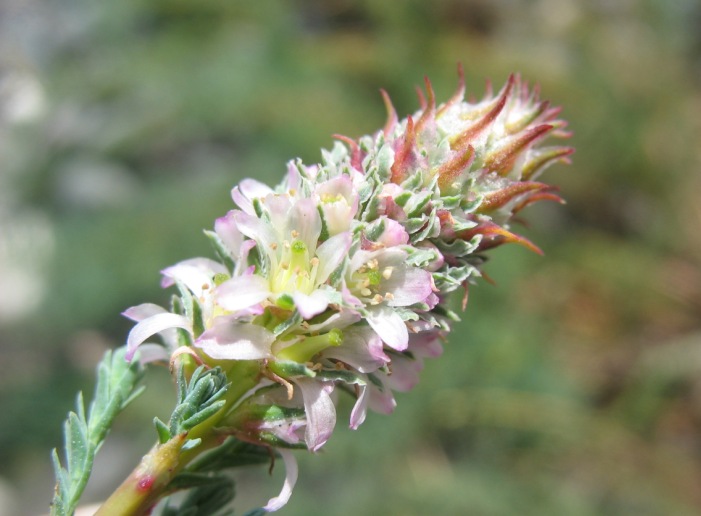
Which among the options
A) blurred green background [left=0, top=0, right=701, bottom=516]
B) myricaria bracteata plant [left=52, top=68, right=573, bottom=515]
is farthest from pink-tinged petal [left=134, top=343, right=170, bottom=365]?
blurred green background [left=0, top=0, right=701, bottom=516]

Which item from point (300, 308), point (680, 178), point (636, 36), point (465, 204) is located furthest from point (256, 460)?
point (636, 36)

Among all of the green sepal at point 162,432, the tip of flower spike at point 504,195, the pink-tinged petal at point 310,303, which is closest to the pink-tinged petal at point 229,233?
the pink-tinged petal at point 310,303

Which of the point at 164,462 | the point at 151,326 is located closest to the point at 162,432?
the point at 164,462

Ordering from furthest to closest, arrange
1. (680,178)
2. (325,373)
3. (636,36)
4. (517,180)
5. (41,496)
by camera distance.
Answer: (636,36)
(680,178)
(41,496)
(517,180)
(325,373)

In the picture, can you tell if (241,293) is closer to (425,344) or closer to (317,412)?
(317,412)

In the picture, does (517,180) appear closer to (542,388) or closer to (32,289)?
(542,388)

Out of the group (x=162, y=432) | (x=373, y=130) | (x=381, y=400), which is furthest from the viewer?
(x=373, y=130)

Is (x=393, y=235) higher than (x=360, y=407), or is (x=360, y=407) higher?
(x=393, y=235)
